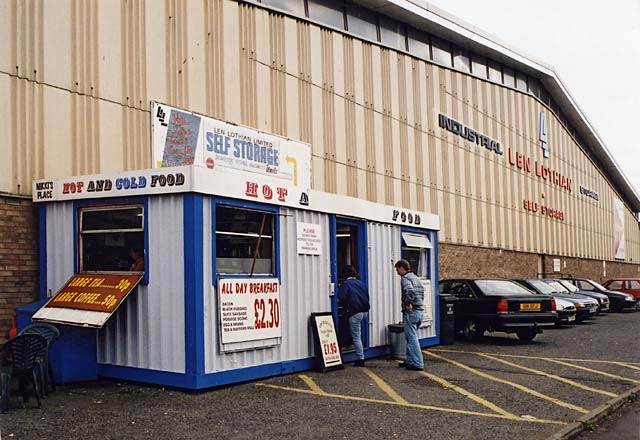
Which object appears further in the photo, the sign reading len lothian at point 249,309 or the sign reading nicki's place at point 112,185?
the sign reading len lothian at point 249,309

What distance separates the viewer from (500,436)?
714 centimetres

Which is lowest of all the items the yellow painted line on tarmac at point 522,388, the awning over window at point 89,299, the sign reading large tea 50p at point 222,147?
the yellow painted line on tarmac at point 522,388

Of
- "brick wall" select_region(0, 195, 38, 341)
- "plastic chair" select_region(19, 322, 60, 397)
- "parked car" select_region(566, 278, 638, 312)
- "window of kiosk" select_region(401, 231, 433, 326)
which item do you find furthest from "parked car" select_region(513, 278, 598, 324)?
"plastic chair" select_region(19, 322, 60, 397)

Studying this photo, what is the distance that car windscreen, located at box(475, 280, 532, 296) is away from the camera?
16.4 metres

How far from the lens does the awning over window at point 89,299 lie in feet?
31.1

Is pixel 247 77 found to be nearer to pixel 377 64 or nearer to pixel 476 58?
pixel 377 64

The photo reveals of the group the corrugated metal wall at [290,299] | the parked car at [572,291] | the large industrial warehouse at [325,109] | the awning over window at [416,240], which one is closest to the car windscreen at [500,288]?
the large industrial warehouse at [325,109]

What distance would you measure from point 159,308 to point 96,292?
0.97 meters

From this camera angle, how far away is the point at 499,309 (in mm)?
15867

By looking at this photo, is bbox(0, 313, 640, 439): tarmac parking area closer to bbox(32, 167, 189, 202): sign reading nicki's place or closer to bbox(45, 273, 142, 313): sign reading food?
bbox(45, 273, 142, 313): sign reading food

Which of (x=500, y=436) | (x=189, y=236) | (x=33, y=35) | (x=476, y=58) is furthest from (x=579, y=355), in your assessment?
(x=476, y=58)

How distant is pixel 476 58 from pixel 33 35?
21886 millimetres

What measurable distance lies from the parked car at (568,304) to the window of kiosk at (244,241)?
1148 cm

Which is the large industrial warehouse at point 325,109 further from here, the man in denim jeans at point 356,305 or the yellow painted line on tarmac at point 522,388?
the yellow painted line on tarmac at point 522,388
